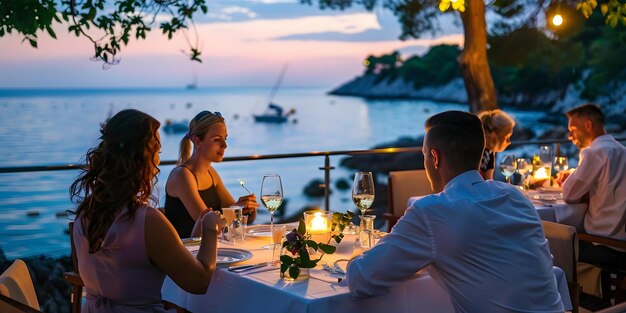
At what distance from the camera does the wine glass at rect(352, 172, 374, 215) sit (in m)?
3.28

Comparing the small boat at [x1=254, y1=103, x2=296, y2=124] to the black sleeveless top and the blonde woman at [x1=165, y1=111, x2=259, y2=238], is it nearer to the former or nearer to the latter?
the blonde woman at [x1=165, y1=111, x2=259, y2=238]

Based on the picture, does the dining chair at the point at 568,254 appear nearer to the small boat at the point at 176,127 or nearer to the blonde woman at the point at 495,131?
the blonde woman at the point at 495,131

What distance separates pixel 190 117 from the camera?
4381cm

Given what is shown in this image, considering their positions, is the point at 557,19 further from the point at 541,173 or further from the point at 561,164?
the point at 541,173

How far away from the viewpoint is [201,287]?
244 cm

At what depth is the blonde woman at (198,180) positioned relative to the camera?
386cm

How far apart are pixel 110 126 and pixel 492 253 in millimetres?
1262

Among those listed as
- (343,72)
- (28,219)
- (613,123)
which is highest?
(343,72)

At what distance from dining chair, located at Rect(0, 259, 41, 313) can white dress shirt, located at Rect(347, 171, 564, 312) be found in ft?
3.37

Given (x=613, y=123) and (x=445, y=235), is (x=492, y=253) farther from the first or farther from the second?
(x=613, y=123)

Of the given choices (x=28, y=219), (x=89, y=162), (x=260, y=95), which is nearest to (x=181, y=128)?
(x=260, y=95)

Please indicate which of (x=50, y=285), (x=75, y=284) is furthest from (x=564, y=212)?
(x=50, y=285)

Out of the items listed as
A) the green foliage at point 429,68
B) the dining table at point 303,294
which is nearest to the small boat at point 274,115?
the green foliage at point 429,68

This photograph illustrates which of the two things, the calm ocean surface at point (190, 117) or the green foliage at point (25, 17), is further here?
the calm ocean surface at point (190, 117)
